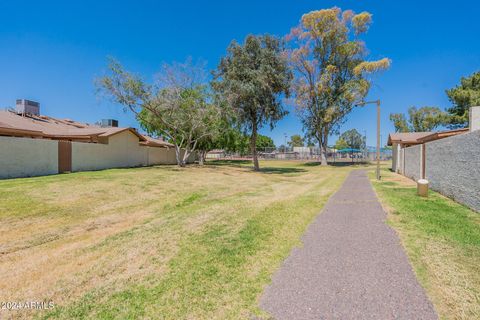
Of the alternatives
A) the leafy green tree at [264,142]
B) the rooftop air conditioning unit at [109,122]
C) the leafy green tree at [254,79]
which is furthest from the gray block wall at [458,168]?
the leafy green tree at [264,142]

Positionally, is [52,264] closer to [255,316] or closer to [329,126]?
[255,316]

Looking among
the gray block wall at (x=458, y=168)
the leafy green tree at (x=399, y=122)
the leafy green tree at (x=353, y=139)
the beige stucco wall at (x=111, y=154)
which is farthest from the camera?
the leafy green tree at (x=353, y=139)

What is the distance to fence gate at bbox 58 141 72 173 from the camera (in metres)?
15.2

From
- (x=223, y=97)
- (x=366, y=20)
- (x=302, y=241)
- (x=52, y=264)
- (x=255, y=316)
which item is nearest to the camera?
(x=255, y=316)

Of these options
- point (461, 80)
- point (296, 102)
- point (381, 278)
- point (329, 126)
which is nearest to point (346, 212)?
point (381, 278)

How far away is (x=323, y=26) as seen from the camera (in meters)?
31.2

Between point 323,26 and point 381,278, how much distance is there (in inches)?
1351

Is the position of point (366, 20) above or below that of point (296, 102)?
above

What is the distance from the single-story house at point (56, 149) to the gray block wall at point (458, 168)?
18079 millimetres

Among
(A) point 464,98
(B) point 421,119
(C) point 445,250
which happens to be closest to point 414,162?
(C) point 445,250

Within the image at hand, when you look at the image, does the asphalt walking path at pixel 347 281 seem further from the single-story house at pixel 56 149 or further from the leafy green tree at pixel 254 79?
the leafy green tree at pixel 254 79

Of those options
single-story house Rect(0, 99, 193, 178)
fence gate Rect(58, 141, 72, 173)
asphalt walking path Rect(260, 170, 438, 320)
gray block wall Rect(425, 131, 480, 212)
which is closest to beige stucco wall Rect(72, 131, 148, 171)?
single-story house Rect(0, 99, 193, 178)

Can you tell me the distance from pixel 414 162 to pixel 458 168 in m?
7.27

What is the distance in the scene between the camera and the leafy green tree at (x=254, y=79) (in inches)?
860
